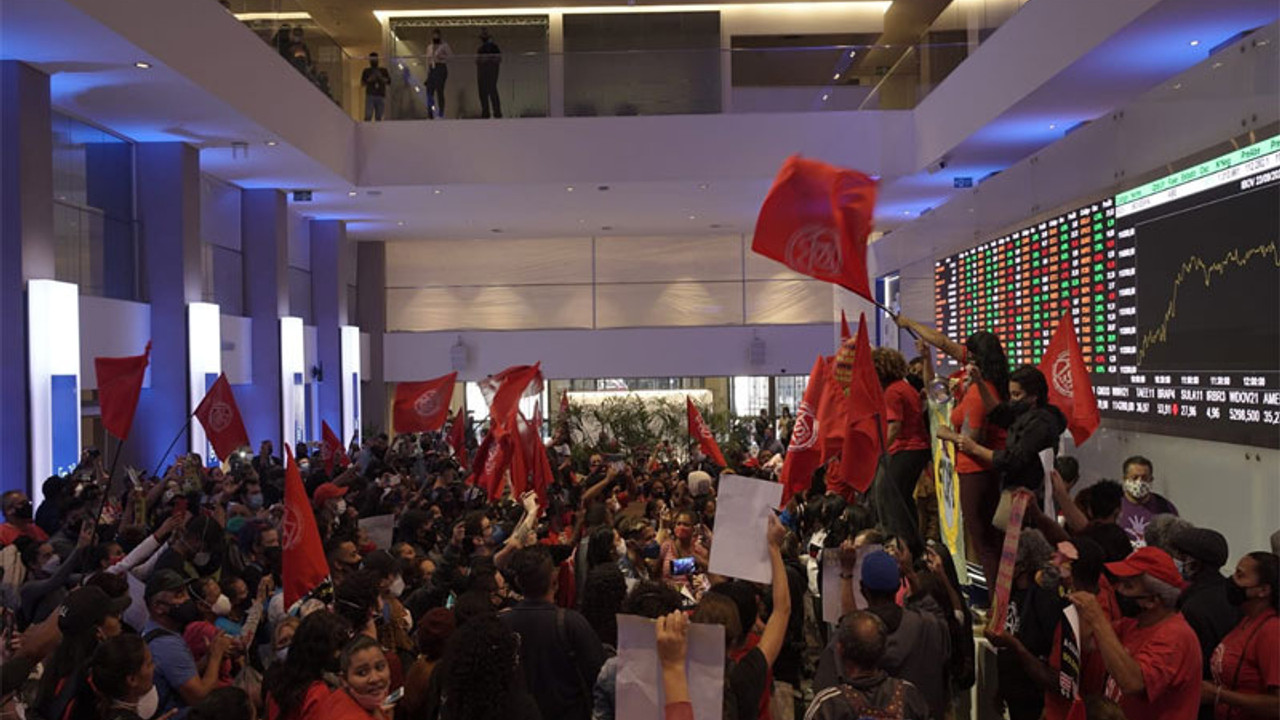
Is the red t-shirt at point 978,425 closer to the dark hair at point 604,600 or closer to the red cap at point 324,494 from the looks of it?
the dark hair at point 604,600

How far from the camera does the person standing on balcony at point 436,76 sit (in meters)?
20.4

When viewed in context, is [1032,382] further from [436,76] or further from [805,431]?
[436,76]

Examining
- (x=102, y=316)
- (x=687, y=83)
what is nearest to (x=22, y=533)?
(x=102, y=316)

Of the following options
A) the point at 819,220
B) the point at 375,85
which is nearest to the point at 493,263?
the point at 375,85

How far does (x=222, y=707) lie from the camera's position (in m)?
3.94

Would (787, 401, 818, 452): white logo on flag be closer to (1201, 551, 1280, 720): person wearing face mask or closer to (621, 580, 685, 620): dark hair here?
(1201, 551, 1280, 720): person wearing face mask

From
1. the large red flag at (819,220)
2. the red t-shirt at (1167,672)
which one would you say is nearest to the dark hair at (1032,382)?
the large red flag at (819,220)

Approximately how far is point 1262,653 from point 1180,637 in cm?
29

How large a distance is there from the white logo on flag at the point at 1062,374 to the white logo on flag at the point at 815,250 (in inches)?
84.9

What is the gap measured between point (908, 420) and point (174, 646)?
4.43 metres

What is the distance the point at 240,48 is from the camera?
15.2m

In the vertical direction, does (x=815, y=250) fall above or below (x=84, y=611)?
above

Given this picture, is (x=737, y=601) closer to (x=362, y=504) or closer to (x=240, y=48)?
(x=362, y=504)

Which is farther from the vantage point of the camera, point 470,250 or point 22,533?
point 470,250
